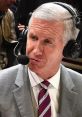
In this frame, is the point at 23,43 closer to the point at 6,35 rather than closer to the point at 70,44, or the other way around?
the point at 70,44

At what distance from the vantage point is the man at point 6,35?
8.56 feet

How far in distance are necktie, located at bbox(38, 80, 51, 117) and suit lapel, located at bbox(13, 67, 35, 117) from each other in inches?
1.6

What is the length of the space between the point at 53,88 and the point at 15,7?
1800 millimetres

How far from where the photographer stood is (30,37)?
1418mm

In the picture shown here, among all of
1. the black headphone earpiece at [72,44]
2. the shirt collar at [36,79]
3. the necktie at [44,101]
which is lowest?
the necktie at [44,101]

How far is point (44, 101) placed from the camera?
1.49 m

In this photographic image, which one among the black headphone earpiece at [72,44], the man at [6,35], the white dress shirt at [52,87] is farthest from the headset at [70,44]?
the man at [6,35]

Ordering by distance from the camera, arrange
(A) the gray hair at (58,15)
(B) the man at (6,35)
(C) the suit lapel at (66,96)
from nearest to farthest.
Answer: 1. (A) the gray hair at (58,15)
2. (C) the suit lapel at (66,96)
3. (B) the man at (6,35)

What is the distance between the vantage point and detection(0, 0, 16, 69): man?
2.61 metres

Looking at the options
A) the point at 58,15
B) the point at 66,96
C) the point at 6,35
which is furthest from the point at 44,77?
the point at 6,35

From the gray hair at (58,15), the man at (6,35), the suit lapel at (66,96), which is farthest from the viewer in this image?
the man at (6,35)

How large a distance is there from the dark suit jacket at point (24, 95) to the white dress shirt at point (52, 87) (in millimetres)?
18

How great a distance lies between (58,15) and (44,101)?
0.37m

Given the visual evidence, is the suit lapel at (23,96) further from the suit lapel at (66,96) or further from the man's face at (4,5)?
the man's face at (4,5)
